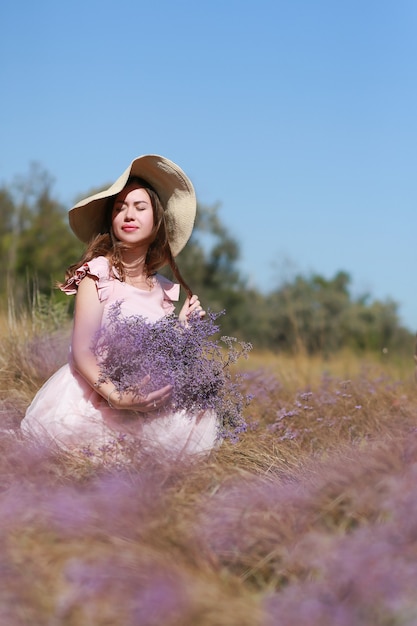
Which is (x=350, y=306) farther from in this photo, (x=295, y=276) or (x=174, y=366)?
(x=174, y=366)

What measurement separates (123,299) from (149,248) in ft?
1.98

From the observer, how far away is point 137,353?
3621mm

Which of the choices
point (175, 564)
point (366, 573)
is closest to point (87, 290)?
point (175, 564)

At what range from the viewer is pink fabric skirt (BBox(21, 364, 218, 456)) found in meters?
3.46

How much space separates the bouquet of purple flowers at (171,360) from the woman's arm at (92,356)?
0.11 ft

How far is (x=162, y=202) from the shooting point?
454 centimetres

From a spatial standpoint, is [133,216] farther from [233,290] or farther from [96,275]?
[233,290]

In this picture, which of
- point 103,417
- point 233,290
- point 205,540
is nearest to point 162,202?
point 103,417

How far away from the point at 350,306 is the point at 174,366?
1733 cm

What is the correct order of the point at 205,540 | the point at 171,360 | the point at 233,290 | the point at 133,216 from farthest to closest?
the point at 233,290 < the point at 133,216 < the point at 171,360 < the point at 205,540

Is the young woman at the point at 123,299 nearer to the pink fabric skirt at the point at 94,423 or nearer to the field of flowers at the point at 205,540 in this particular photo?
the pink fabric skirt at the point at 94,423

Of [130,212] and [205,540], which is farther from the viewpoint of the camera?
[130,212]

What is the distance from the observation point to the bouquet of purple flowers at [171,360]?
357 cm

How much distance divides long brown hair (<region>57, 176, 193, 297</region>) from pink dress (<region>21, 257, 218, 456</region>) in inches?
4.9
